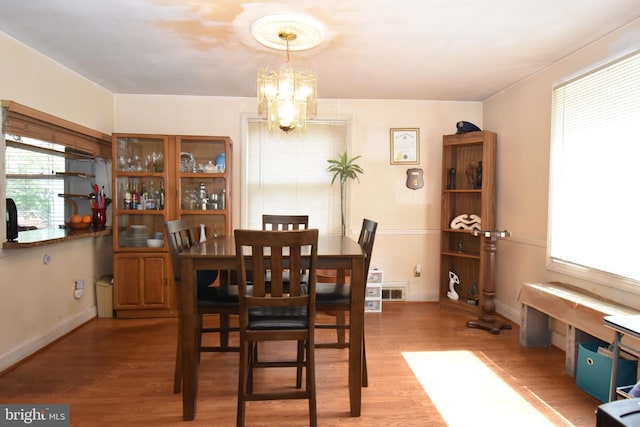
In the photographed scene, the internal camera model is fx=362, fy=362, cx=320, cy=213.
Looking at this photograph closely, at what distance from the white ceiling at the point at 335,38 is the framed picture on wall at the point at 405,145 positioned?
65cm

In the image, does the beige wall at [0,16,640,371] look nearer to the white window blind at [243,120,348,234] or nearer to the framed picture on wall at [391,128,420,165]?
the framed picture on wall at [391,128,420,165]

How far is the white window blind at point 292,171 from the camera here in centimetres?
432

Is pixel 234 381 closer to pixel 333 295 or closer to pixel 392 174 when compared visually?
pixel 333 295

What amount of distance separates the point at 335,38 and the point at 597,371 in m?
2.79

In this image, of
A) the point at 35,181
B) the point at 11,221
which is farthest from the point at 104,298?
the point at 11,221

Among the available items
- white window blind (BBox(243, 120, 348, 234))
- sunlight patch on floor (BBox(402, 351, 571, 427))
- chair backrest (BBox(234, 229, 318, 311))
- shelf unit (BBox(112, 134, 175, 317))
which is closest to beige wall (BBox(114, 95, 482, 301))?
white window blind (BBox(243, 120, 348, 234))

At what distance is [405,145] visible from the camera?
4328mm

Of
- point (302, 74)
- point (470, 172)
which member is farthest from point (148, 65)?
point (470, 172)

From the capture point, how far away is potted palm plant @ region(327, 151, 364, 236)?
416 centimetres

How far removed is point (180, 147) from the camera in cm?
384

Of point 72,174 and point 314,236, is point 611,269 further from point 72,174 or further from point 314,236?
point 72,174

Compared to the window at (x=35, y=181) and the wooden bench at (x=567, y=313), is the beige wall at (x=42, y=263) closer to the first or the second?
the window at (x=35, y=181)

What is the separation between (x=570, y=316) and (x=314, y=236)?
6.52 ft

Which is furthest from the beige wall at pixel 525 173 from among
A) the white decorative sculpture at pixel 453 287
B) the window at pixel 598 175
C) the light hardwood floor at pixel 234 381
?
the light hardwood floor at pixel 234 381
